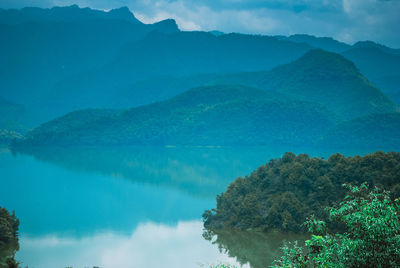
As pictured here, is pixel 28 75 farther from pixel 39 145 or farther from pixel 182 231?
pixel 182 231

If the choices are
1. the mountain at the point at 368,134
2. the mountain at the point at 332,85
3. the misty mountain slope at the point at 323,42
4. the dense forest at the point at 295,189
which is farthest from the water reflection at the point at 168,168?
the misty mountain slope at the point at 323,42

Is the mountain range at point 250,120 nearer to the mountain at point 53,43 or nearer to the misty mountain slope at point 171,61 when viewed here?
the misty mountain slope at point 171,61

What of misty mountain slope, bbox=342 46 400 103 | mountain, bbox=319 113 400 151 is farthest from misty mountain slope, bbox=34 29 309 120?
mountain, bbox=319 113 400 151

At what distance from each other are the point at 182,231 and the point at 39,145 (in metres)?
45.8

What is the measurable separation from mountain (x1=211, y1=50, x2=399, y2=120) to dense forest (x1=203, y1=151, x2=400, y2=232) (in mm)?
52073

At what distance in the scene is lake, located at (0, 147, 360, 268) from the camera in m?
12.6

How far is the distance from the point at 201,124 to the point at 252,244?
5006cm

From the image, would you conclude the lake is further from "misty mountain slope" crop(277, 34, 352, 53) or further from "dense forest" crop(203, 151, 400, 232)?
"misty mountain slope" crop(277, 34, 352, 53)

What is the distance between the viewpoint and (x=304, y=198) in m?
14.3

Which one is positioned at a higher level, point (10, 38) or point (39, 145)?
point (10, 38)

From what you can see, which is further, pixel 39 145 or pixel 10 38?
pixel 10 38

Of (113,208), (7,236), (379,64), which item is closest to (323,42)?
(379,64)

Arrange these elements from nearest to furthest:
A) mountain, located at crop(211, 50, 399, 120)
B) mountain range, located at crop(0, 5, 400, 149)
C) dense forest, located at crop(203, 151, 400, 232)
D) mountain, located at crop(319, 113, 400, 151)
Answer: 1. dense forest, located at crop(203, 151, 400, 232)
2. mountain, located at crop(319, 113, 400, 151)
3. mountain range, located at crop(0, 5, 400, 149)
4. mountain, located at crop(211, 50, 399, 120)

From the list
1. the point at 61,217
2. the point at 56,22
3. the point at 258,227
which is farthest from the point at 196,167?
the point at 56,22
